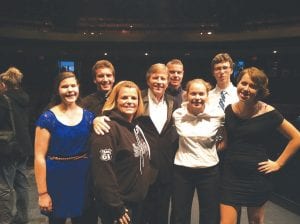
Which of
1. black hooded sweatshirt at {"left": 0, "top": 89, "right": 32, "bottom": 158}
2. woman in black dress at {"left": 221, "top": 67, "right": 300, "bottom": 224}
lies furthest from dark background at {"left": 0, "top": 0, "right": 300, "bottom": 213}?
woman in black dress at {"left": 221, "top": 67, "right": 300, "bottom": 224}

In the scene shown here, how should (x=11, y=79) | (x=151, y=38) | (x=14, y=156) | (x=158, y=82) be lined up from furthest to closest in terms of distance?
1. (x=151, y=38)
2. (x=11, y=79)
3. (x=14, y=156)
4. (x=158, y=82)

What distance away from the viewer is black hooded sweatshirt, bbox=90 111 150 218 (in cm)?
175

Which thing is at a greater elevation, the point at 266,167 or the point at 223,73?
the point at 223,73

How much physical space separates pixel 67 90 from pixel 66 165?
44 cm

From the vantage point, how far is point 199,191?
7.40 feet

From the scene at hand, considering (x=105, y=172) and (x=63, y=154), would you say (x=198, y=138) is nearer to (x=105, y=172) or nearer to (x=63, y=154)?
(x=105, y=172)

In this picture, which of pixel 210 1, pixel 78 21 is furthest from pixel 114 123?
pixel 210 1

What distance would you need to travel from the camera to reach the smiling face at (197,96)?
2.19m

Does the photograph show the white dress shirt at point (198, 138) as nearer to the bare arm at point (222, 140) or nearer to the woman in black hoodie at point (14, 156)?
the bare arm at point (222, 140)

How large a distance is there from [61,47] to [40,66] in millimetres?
1235

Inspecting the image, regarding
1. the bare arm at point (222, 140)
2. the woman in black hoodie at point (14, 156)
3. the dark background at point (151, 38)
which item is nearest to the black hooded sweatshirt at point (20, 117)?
the woman in black hoodie at point (14, 156)

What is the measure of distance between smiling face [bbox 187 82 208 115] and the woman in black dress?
→ 0.22 metres

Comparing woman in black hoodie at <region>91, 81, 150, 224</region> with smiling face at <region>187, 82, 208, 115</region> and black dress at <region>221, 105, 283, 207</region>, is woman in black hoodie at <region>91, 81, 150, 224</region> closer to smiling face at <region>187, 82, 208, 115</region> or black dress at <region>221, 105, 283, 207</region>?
smiling face at <region>187, 82, 208, 115</region>

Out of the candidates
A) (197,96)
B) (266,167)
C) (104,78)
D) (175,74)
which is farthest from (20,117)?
(266,167)
